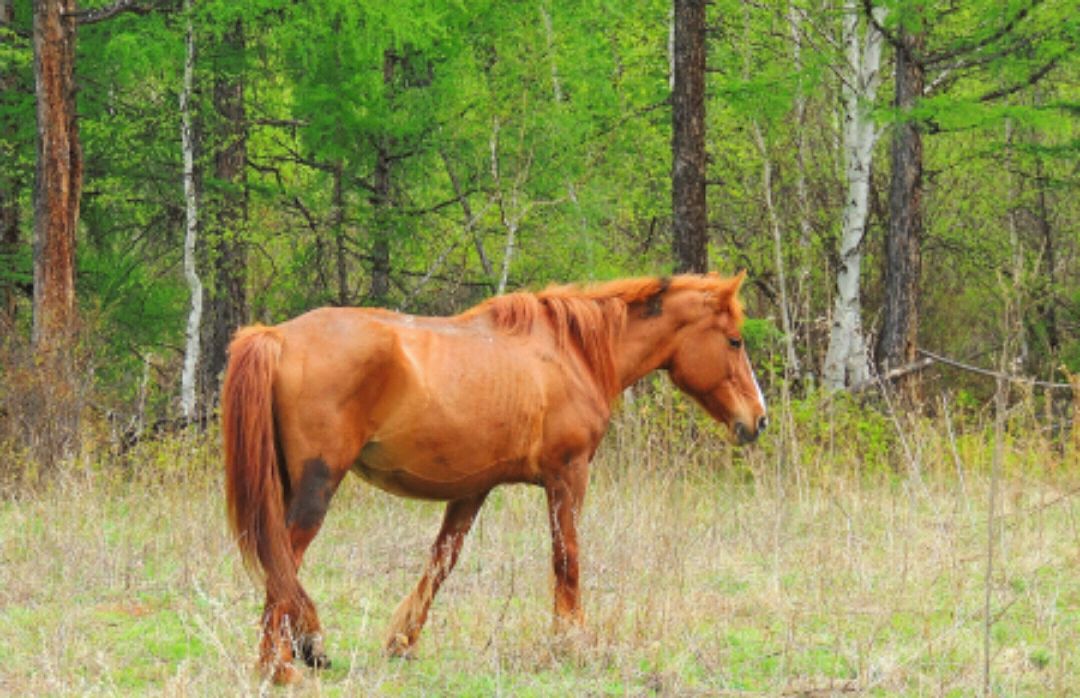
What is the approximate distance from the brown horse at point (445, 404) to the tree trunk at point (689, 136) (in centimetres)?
579

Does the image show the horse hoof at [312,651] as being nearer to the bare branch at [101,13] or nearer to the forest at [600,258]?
the forest at [600,258]

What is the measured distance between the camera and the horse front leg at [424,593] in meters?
5.97

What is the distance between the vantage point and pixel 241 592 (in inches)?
276

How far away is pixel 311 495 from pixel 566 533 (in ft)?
4.15

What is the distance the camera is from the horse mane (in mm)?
6250

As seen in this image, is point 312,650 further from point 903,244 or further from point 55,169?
point 903,244

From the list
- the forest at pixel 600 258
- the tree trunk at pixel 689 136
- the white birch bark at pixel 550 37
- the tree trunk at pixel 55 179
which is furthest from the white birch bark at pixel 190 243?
the tree trunk at pixel 689 136

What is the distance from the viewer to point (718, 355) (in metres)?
6.82

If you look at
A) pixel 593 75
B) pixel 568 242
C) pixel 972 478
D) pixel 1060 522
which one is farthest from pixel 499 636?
pixel 593 75

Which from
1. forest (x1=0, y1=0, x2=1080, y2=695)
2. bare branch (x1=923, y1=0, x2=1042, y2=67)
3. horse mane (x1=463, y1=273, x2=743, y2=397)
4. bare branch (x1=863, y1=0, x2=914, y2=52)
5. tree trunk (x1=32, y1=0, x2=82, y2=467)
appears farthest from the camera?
bare branch (x1=863, y1=0, x2=914, y2=52)

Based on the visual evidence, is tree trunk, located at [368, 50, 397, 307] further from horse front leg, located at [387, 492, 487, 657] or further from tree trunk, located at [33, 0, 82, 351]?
horse front leg, located at [387, 492, 487, 657]

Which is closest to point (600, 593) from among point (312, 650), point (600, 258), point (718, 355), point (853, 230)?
point (718, 355)

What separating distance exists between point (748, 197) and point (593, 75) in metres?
2.84

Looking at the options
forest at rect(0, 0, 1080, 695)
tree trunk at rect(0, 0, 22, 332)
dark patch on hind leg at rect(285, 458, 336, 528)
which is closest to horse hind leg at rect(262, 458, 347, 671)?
dark patch on hind leg at rect(285, 458, 336, 528)
